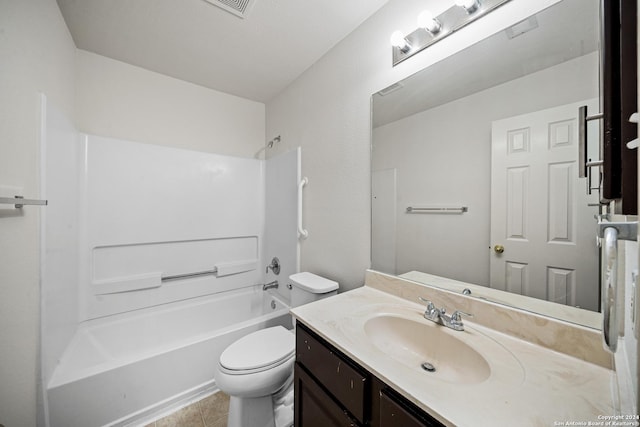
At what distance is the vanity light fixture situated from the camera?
94cm

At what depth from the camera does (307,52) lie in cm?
170

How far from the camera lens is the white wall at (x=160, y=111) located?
176 cm


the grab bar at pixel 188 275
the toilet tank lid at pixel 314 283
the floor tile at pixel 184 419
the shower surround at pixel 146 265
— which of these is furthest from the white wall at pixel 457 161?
the grab bar at pixel 188 275

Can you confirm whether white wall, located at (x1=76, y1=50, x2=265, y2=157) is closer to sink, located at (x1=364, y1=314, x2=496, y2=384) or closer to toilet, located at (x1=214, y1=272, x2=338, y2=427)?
toilet, located at (x1=214, y1=272, x2=338, y2=427)

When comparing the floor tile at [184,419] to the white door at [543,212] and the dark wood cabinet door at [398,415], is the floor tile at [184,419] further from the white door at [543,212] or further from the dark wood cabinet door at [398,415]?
the white door at [543,212]

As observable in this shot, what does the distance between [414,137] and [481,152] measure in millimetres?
328

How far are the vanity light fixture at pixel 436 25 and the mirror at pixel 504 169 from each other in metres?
0.11

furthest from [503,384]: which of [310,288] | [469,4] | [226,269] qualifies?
[226,269]

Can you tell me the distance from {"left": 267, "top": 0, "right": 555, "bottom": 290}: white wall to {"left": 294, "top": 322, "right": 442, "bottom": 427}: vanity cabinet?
607 mm

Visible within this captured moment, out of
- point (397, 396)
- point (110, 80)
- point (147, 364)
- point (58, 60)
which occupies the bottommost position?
point (147, 364)

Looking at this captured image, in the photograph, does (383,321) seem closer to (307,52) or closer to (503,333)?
(503,333)

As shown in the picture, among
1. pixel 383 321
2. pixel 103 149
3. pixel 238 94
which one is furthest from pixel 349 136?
pixel 103 149

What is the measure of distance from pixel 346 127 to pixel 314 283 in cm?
105

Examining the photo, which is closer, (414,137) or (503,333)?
(503,333)
